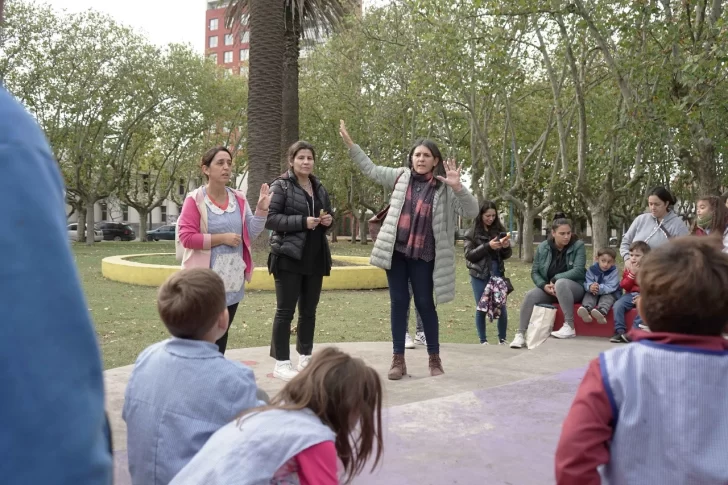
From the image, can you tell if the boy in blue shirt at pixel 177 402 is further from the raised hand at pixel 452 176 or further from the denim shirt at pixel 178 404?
the raised hand at pixel 452 176

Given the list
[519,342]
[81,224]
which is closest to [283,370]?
[519,342]

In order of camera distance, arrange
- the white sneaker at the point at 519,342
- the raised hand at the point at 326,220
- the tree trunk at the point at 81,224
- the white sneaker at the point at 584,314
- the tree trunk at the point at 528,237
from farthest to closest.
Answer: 1. the tree trunk at the point at 81,224
2. the tree trunk at the point at 528,237
3. the white sneaker at the point at 584,314
4. the white sneaker at the point at 519,342
5. the raised hand at the point at 326,220

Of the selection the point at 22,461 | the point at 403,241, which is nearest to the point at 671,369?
the point at 22,461

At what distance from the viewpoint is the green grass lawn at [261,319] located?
29.3 ft

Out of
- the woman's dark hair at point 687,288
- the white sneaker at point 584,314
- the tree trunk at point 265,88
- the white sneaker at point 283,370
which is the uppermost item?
the tree trunk at point 265,88

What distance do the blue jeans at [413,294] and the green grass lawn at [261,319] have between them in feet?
10.2

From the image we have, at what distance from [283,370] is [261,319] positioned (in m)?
5.05

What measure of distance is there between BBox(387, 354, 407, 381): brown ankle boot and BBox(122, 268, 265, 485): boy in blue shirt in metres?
3.23

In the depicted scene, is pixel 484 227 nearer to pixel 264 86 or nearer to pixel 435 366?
pixel 435 366

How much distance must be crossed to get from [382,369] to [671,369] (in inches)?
170

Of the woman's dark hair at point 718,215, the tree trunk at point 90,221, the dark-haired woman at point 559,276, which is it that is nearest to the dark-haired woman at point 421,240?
the dark-haired woman at point 559,276

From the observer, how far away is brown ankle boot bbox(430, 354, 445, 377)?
5.93 metres

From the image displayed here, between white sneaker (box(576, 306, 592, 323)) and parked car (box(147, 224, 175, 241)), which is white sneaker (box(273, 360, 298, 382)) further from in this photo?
parked car (box(147, 224, 175, 241))

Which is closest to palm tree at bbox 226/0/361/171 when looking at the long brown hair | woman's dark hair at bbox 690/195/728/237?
woman's dark hair at bbox 690/195/728/237
